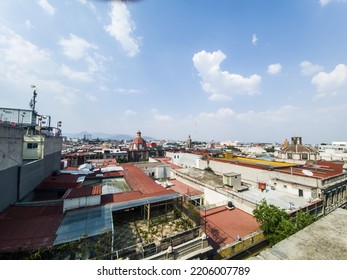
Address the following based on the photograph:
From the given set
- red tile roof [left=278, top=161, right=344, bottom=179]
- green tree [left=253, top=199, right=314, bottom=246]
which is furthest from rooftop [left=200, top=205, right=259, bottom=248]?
red tile roof [left=278, top=161, right=344, bottom=179]

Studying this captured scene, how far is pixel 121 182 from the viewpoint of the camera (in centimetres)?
2131

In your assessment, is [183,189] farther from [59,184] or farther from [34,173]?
[34,173]

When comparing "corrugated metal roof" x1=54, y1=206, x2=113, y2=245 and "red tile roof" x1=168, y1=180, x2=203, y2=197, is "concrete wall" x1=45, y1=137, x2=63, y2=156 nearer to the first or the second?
"corrugated metal roof" x1=54, y1=206, x2=113, y2=245

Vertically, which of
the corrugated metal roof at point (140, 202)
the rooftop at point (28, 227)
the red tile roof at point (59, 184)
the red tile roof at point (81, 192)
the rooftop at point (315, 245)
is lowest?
the red tile roof at point (59, 184)

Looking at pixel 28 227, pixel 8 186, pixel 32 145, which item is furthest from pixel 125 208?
pixel 32 145

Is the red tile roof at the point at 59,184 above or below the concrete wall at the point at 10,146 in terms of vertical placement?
below

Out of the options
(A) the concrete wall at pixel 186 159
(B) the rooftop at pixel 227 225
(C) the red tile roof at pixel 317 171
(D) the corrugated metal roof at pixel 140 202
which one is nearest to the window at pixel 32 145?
(D) the corrugated metal roof at pixel 140 202

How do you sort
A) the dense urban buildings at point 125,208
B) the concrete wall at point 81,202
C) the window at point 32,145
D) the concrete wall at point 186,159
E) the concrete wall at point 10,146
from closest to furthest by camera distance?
the dense urban buildings at point 125,208
the concrete wall at point 81,202
the concrete wall at point 10,146
the window at point 32,145
the concrete wall at point 186,159

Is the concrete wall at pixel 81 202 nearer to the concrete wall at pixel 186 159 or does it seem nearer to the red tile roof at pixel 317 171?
the red tile roof at pixel 317 171

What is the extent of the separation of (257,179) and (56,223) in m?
28.6

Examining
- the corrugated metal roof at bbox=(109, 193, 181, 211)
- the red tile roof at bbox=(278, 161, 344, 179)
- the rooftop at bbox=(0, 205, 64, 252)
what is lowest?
the rooftop at bbox=(0, 205, 64, 252)

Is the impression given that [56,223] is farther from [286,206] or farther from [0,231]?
[286,206]

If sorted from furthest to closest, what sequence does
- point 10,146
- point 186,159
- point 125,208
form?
point 186,159 < point 10,146 < point 125,208
